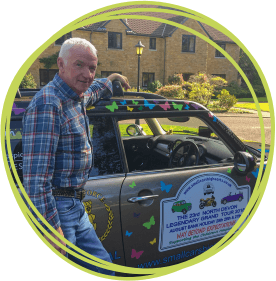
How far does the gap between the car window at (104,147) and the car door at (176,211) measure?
165mm

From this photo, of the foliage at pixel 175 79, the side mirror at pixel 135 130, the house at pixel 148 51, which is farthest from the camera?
the foliage at pixel 175 79

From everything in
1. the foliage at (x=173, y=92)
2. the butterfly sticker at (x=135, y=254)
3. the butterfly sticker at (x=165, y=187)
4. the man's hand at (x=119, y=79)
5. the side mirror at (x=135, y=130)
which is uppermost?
the foliage at (x=173, y=92)

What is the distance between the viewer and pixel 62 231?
75.3 inches

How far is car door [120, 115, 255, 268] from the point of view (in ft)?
7.48

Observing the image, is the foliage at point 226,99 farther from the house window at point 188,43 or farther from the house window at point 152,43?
the house window at point 188,43

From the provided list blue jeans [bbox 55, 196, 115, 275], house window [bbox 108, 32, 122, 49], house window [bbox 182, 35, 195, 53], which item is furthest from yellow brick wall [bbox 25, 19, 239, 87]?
blue jeans [bbox 55, 196, 115, 275]

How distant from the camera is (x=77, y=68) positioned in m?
1.87

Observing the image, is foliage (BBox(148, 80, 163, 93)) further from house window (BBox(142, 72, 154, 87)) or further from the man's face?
the man's face

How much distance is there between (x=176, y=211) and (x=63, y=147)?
121 centimetres

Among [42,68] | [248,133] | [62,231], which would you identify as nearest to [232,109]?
[248,133]

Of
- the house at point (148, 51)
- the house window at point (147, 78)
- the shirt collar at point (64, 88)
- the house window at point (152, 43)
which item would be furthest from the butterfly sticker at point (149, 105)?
the house window at point (152, 43)

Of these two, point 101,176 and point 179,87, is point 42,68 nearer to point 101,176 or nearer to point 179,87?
point 179,87

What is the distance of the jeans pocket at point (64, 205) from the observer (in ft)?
6.17

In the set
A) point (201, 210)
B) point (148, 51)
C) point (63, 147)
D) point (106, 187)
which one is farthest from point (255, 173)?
point (148, 51)
